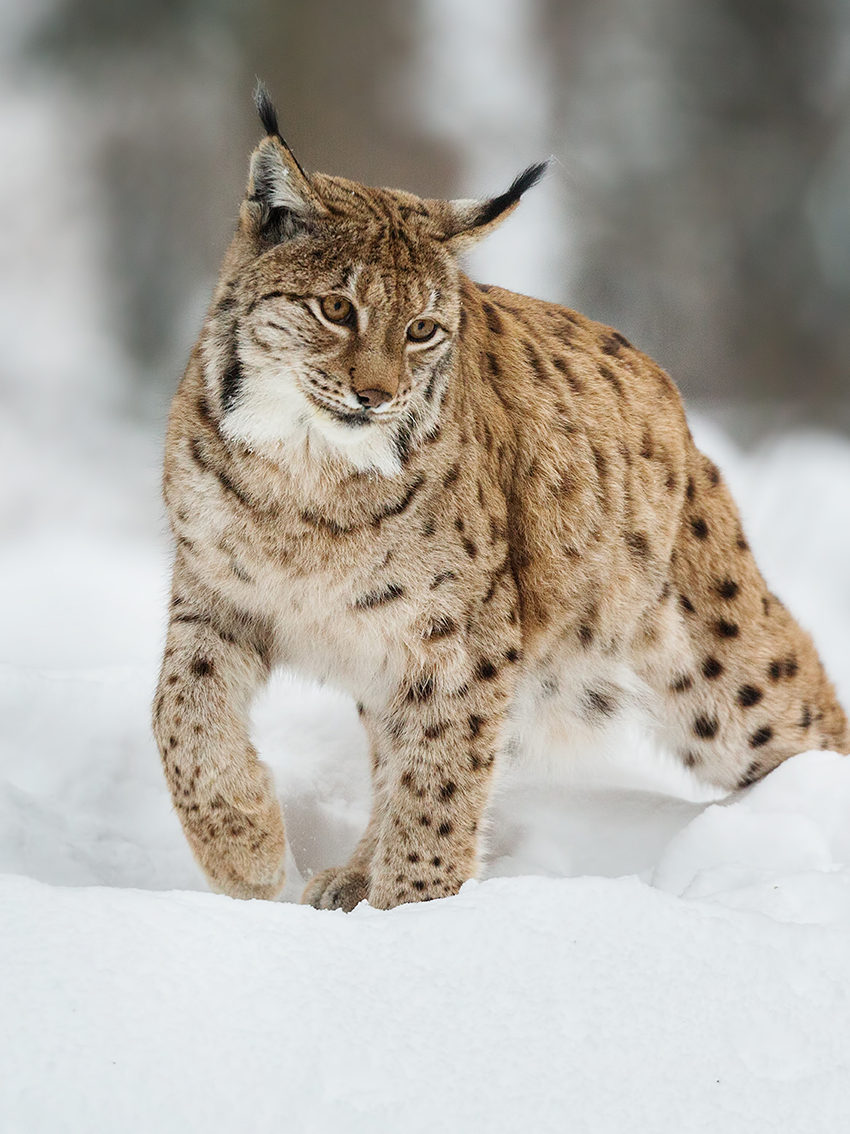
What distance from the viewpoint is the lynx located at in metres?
2.38

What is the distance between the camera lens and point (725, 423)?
6.52 meters

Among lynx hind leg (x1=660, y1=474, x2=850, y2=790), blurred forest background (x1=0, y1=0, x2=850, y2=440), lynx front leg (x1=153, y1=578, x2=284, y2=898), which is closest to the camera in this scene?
lynx front leg (x1=153, y1=578, x2=284, y2=898)

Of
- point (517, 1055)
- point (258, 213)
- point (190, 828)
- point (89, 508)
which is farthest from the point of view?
point (89, 508)

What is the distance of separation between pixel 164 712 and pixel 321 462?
64cm

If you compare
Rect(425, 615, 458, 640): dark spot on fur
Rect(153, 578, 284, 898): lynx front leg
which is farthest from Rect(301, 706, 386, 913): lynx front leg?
Rect(425, 615, 458, 640): dark spot on fur

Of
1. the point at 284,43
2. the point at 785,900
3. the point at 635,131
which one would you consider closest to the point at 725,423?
the point at 635,131

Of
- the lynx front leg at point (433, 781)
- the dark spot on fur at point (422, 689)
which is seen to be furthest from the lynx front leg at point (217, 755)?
the dark spot on fur at point (422, 689)

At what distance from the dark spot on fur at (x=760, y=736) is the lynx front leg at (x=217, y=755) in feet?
4.01

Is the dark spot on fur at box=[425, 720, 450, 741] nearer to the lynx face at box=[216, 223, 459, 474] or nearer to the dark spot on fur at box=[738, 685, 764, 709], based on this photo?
the lynx face at box=[216, 223, 459, 474]

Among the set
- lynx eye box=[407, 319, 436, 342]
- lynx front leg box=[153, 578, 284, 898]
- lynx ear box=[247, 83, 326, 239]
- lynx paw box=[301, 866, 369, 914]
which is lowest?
lynx paw box=[301, 866, 369, 914]

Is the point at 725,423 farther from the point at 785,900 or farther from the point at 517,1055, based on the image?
the point at 517,1055

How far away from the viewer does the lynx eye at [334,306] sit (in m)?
2.32

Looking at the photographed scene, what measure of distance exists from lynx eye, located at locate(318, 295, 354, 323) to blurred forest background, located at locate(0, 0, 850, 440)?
10.5 ft

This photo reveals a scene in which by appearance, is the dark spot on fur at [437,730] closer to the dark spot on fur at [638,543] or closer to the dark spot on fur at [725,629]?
the dark spot on fur at [638,543]
